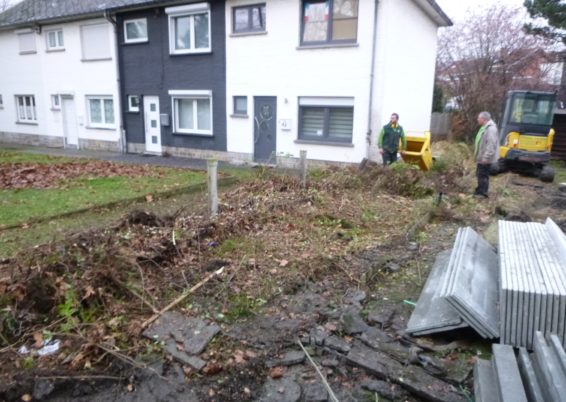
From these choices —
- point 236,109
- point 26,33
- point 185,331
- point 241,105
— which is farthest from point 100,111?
point 185,331

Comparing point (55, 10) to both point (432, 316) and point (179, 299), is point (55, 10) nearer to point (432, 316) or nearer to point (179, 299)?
point (179, 299)

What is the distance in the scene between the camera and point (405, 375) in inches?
129

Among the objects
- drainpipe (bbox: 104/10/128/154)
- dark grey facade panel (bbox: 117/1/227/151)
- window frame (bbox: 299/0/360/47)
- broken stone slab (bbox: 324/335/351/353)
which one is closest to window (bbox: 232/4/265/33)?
dark grey facade panel (bbox: 117/1/227/151)

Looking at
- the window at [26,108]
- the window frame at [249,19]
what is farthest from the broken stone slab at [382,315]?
the window at [26,108]

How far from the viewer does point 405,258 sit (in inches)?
232

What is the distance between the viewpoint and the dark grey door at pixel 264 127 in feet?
50.2

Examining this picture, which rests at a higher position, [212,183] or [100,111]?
[100,111]

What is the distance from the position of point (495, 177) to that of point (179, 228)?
11099mm

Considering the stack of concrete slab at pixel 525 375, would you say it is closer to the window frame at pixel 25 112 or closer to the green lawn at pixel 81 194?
the green lawn at pixel 81 194

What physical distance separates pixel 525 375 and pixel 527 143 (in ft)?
39.8

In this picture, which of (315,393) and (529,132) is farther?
(529,132)

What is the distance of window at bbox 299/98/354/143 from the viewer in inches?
554

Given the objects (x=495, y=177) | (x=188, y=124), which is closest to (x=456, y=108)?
(x=495, y=177)

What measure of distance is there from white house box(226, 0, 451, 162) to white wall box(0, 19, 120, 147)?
6931mm
